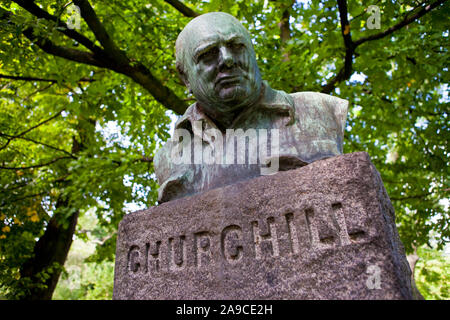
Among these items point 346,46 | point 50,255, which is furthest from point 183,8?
point 50,255

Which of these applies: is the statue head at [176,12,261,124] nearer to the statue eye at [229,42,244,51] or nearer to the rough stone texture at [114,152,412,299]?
the statue eye at [229,42,244,51]

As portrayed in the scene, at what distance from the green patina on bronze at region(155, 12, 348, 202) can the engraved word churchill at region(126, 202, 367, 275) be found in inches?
13.9

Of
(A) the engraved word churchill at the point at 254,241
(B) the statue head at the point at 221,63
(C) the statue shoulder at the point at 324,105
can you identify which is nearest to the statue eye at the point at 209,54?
(B) the statue head at the point at 221,63

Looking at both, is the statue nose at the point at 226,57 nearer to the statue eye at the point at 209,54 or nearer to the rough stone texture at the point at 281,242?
the statue eye at the point at 209,54

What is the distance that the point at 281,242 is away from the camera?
175cm

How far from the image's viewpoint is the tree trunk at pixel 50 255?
7449 millimetres

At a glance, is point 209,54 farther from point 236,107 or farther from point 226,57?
point 236,107

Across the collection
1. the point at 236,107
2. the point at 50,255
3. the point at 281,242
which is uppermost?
the point at 236,107

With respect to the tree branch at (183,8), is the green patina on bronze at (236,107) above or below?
below

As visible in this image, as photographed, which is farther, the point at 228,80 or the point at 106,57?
the point at 106,57

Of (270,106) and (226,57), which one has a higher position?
(226,57)

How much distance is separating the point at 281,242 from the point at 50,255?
752cm

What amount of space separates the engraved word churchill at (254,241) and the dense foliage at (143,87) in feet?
8.91

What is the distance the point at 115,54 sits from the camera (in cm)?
489
